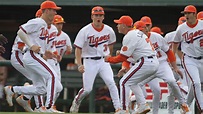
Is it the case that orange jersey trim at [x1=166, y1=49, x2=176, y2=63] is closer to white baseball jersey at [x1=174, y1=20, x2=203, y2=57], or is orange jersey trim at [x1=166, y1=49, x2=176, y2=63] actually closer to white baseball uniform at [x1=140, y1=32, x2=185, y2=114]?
white baseball uniform at [x1=140, y1=32, x2=185, y2=114]

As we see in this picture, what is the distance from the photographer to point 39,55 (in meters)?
15.2

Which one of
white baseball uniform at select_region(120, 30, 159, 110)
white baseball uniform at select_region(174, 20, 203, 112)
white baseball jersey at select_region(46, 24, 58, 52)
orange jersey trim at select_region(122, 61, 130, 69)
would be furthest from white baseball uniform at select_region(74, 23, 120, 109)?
white baseball uniform at select_region(174, 20, 203, 112)

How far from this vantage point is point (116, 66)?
19219 millimetres

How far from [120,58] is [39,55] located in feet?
4.74

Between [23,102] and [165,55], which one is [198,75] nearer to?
[165,55]

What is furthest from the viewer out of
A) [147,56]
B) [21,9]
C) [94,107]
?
[21,9]

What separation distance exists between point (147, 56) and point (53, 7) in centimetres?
180

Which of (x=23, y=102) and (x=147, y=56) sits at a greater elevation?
(x=147, y=56)

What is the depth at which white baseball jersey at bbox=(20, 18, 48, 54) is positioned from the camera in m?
14.9

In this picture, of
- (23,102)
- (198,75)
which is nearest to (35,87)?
(23,102)

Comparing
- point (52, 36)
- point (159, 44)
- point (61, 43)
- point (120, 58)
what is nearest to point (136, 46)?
point (120, 58)

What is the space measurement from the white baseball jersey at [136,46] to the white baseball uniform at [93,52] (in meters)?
1.49

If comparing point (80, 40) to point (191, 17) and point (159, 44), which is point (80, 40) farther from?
point (191, 17)

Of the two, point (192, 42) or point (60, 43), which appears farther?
point (60, 43)
